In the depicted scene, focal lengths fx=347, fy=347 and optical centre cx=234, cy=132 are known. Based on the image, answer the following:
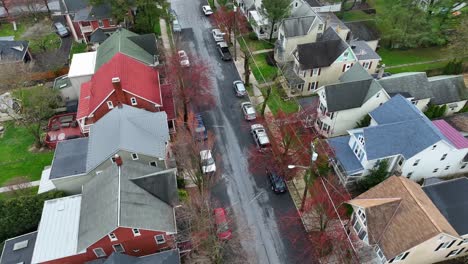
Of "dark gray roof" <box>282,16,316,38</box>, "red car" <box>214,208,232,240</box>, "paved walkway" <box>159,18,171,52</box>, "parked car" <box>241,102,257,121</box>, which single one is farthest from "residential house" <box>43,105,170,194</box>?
"dark gray roof" <box>282,16,316,38</box>

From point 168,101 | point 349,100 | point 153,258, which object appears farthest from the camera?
point 168,101

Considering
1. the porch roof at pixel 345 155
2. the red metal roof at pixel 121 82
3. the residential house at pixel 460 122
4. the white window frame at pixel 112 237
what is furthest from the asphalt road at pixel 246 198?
the residential house at pixel 460 122

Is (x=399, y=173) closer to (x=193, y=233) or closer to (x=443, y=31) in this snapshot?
(x=193, y=233)

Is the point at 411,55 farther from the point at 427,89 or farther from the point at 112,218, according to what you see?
the point at 112,218

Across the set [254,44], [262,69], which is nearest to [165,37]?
[254,44]

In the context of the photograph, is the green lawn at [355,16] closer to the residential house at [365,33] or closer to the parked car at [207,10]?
the residential house at [365,33]

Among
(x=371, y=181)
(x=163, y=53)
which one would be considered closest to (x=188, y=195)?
(x=371, y=181)

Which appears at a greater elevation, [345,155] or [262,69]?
[345,155]
